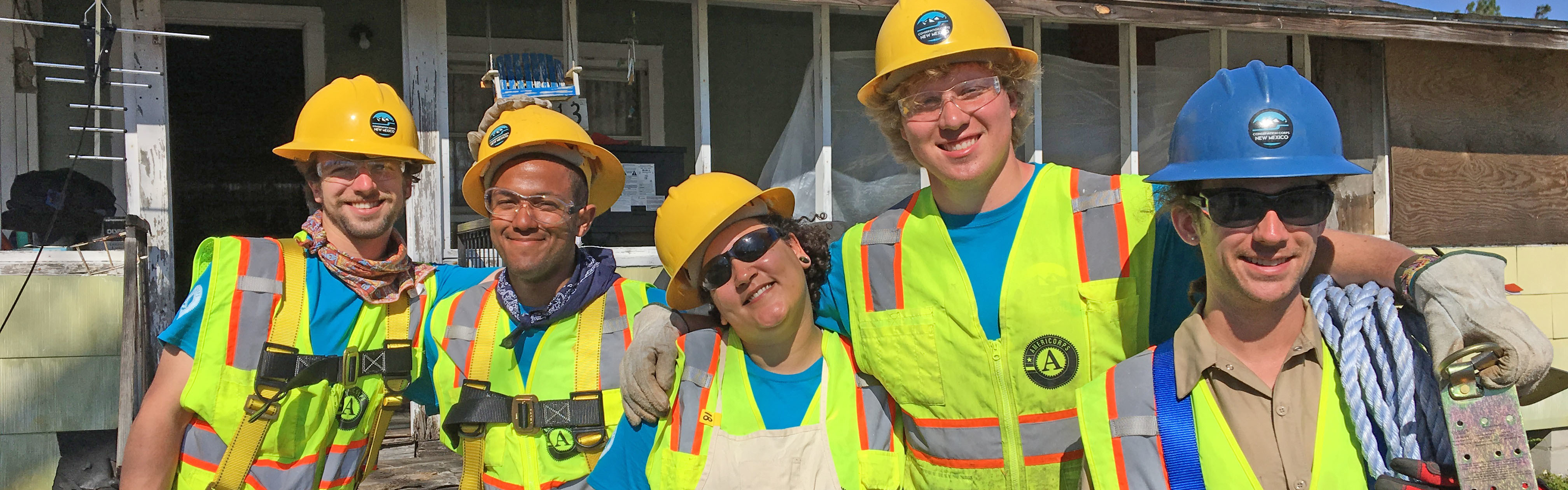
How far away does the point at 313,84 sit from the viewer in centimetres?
650

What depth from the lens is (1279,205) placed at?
171 cm

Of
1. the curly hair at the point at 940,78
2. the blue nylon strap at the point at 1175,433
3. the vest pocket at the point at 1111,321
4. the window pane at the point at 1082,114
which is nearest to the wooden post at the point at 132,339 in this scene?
the curly hair at the point at 940,78

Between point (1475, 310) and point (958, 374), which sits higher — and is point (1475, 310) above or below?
above

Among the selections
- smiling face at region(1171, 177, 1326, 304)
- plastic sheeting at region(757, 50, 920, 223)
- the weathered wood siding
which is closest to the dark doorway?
plastic sheeting at region(757, 50, 920, 223)

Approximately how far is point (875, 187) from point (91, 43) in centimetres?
382

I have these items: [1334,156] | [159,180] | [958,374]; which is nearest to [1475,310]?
[1334,156]

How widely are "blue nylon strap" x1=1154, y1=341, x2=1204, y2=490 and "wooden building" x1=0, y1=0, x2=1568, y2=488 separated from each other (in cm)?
347

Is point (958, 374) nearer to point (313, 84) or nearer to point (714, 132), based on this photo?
point (714, 132)

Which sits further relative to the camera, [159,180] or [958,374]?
[159,180]

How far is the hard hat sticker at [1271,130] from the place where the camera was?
169 centimetres

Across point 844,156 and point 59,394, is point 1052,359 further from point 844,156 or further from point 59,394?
point 59,394

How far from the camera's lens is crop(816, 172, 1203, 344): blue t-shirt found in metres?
2.16

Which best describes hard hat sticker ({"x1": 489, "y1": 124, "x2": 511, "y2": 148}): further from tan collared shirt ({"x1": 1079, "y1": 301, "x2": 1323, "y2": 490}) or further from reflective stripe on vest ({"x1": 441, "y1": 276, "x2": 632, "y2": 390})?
tan collared shirt ({"x1": 1079, "y1": 301, "x2": 1323, "y2": 490})

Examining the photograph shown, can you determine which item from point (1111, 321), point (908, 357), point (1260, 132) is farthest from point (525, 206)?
point (1260, 132)
